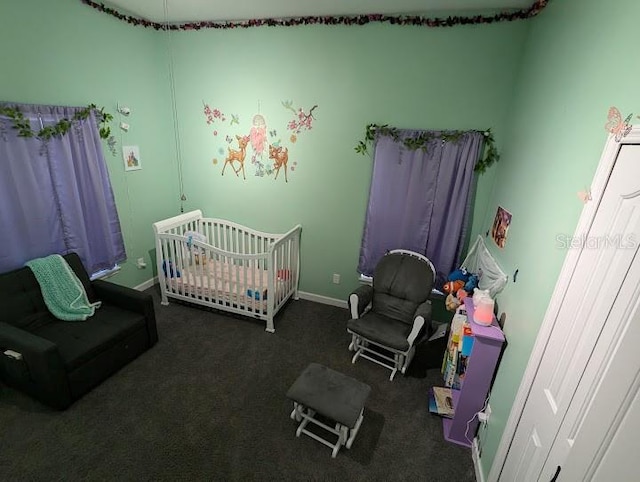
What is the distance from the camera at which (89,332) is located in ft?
7.68

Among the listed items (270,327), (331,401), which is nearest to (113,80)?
(270,327)

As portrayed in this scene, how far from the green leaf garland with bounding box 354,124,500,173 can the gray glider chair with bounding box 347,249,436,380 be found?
0.98 meters

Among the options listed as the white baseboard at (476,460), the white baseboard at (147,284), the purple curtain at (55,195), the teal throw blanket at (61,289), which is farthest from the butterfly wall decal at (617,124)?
the white baseboard at (147,284)

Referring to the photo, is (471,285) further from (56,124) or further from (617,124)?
(56,124)

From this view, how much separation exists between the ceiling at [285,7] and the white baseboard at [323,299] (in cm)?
283

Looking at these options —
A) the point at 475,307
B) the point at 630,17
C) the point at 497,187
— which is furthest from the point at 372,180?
the point at 630,17

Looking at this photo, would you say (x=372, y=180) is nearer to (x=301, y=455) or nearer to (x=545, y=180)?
(x=545, y=180)

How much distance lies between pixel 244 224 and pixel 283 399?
2.06 m

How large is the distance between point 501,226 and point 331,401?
173 centimetres

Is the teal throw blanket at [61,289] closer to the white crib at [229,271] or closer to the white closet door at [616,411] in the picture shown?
the white crib at [229,271]

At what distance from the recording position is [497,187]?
2.62 metres

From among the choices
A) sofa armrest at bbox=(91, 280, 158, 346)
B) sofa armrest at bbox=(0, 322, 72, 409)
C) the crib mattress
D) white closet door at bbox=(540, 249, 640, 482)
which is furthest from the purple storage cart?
sofa armrest at bbox=(0, 322, 72, 409)

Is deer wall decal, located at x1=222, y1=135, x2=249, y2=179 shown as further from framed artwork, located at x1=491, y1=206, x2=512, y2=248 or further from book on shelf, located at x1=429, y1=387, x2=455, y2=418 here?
Result: book on shelf, located at x1=429, y1=387, x2=455, y2=418

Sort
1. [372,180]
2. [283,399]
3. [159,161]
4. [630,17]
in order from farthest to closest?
[159,161]
[372,180]
[283,399]
[630,17]
